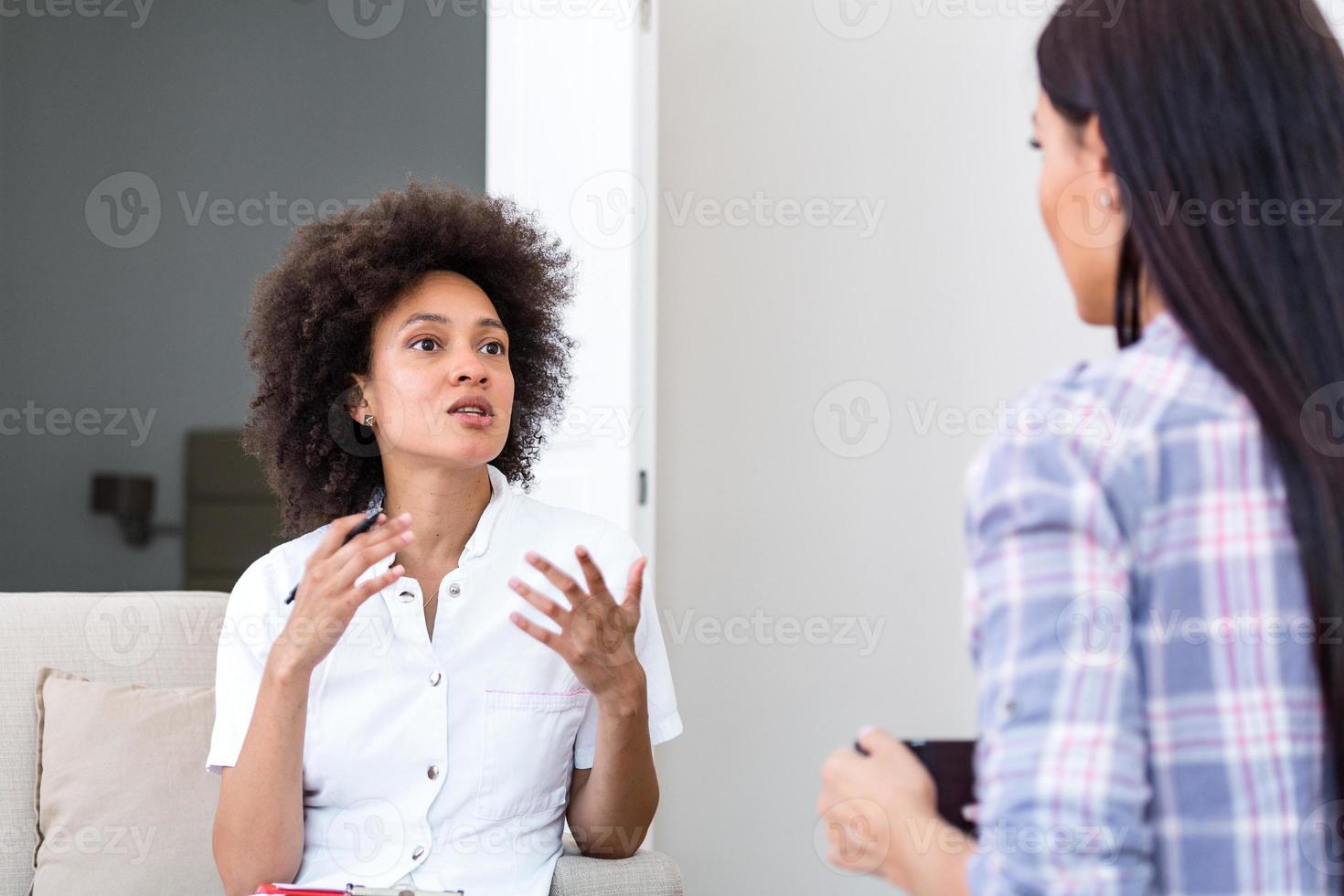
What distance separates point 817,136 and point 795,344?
0.50 m

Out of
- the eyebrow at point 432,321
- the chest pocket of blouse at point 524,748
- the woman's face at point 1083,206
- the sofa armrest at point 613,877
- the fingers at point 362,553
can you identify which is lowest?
the sofa armrest at point 613,877

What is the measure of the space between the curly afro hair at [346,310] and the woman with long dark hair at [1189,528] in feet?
4.28

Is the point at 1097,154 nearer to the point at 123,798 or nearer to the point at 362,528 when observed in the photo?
the point at 362,528

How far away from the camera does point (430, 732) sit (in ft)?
5.48

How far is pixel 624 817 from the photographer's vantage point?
174cm

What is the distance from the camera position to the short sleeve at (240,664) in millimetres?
1643

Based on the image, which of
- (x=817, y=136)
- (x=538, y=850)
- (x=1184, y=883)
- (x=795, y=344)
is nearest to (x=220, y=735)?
(x=538, y=850)

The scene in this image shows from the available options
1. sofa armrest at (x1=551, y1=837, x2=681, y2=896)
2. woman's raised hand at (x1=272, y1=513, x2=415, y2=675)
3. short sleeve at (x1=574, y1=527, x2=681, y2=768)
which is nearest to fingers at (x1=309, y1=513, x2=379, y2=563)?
woman's raised hand at (x1=272, y1=513, x2=415, y2=675)

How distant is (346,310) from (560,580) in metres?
0.72

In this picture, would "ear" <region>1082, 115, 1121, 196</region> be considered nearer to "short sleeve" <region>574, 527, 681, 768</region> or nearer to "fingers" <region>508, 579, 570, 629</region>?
"fingers" <region>508, 579, 570, 629</region>

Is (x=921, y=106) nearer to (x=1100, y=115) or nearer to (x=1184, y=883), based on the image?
(x=1100, y=115)

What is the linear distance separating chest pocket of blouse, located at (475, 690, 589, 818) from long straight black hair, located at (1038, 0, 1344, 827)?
3.72 ft

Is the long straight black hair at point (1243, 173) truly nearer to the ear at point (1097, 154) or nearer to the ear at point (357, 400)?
the ear at point (1097, 154)

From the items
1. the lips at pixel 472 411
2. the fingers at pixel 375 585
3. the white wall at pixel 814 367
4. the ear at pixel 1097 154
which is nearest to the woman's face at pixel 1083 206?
the ear at pixel 1097 154
